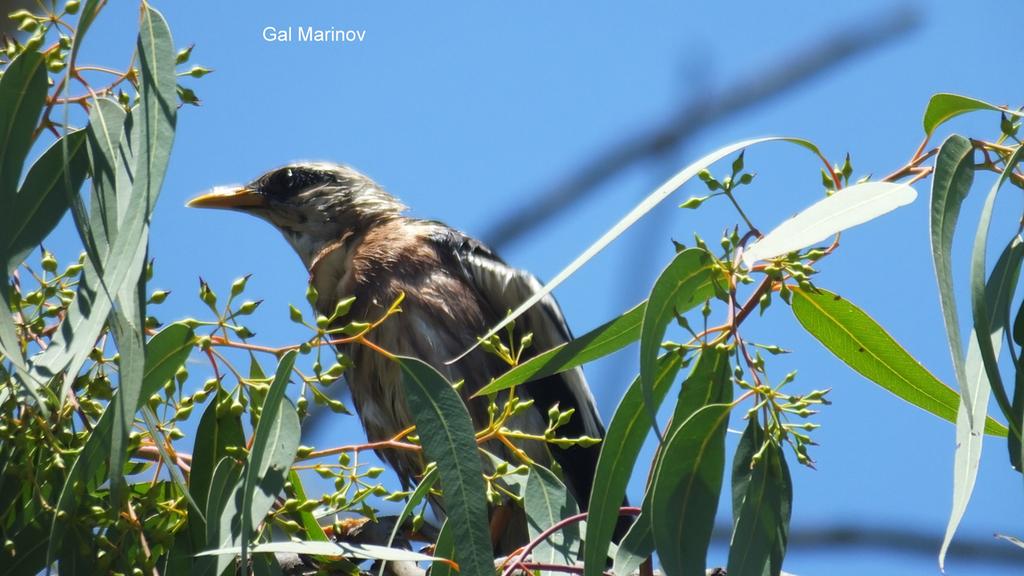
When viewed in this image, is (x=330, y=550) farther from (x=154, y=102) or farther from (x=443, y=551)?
(x=154, y=102)

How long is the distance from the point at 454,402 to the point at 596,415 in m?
2.11

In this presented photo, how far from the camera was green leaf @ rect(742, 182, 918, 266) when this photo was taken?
1628 millimetres

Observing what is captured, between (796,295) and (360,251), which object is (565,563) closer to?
(796,295)

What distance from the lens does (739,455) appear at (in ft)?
6.51

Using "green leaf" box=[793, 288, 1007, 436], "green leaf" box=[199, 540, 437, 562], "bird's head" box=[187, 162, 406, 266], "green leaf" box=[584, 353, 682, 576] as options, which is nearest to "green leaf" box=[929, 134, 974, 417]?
"green leaf" box=[793, 288, 1007, 436]

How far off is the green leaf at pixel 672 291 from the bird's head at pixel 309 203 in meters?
2.82

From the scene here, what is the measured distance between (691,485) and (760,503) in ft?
0.39

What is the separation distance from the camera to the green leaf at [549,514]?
7.07ft

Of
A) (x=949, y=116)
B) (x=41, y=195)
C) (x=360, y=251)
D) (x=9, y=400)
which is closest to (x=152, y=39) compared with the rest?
(x=41, y=195)

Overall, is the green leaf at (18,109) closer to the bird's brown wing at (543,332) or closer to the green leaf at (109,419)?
the green leaf at (109,419)

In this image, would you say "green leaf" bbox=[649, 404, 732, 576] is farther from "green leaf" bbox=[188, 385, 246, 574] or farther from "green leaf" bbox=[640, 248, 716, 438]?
"green leaf" bbox=[188, 385, 246, 574]

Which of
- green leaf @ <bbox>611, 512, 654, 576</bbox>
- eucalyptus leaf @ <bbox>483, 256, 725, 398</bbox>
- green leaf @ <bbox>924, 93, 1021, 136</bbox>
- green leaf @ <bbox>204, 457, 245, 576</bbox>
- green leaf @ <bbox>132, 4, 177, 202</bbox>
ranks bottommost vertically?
green leaf @ <bbox>611, 512, 654, 576</bbox>

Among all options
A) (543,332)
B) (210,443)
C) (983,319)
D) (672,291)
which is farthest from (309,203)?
(983,319)

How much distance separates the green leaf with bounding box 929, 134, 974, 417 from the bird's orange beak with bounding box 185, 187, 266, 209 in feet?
10.6
